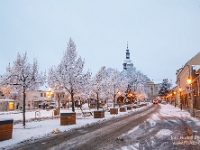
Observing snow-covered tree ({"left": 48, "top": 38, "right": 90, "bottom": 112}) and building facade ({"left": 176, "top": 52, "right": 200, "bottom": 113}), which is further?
building facade ({"left": 176, "top": 52, "right": 200, "bottom": 113})

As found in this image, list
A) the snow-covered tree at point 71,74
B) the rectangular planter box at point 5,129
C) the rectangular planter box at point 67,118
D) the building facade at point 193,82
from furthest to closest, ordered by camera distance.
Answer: the building facade at point 193,82 → the snow-covered tree at point 71,74 → the rectangular planter box at point 67,118 → the rectangular planter box at point 5,129

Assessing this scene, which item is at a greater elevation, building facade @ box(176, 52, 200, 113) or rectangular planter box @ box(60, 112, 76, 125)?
building facade @ box(176, 52, 200, 113)

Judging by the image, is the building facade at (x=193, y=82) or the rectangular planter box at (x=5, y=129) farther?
the building facade at (x=193, y=82)

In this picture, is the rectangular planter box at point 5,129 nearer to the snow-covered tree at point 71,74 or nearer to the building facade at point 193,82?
the snow-covered tree at point 71,74

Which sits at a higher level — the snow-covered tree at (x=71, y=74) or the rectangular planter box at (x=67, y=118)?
the snow-covered tree at (x=71, y=74)

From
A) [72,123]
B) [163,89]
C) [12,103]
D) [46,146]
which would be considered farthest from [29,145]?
[163,89]

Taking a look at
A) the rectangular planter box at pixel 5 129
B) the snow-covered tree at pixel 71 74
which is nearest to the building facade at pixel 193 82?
the snow-covered tree at pixel 71 74

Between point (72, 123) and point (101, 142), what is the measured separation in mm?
8051

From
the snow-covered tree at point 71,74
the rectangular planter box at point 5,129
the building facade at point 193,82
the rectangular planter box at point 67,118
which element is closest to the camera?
the rectangular planter box at point 5,129

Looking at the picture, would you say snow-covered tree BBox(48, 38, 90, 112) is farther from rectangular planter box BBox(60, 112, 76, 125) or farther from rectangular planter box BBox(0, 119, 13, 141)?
rectangular planter box BBox(0, 119, 13, 141)

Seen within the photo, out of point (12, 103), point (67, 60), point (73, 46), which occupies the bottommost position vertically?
point (12, 103)

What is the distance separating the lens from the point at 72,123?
1805 cm

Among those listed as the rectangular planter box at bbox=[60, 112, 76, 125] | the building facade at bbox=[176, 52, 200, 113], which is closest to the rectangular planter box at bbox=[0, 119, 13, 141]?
the rectangular planter box at bbox=[60, 112, 76, 125]

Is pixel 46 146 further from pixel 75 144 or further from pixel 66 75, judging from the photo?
pixel 66 75
